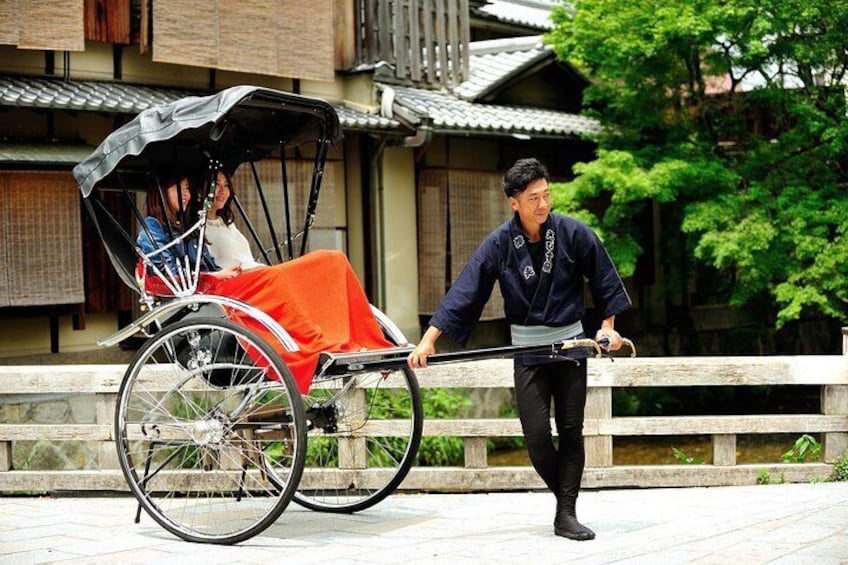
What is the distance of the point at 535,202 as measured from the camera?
6633 millimetres

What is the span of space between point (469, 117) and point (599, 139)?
2518 mm

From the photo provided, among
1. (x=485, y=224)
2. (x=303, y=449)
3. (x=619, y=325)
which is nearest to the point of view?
(x=303, y=449)

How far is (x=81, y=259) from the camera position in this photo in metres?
13.2

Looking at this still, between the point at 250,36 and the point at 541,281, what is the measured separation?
30.1 ft

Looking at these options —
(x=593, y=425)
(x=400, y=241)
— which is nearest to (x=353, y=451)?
(x=593, y=425)

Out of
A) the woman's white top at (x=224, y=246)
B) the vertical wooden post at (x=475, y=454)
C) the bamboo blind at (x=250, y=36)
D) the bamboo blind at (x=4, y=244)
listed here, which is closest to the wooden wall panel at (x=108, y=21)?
the bamboo blind at (x=250, y=36)

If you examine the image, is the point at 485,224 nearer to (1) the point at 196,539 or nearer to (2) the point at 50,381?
(2) the point at 50,381

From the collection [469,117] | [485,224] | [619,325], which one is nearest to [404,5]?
[469,117]

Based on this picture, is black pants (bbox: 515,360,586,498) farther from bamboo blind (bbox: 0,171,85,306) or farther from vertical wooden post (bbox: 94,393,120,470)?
bamboo blind (bbox: 0,171,85,306)

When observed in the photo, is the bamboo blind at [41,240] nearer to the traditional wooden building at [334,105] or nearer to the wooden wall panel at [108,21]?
the traditional wooden building at [334,105]

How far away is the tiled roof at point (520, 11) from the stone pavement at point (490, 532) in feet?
46.5

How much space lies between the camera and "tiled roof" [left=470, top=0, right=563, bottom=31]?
2155 centimetres

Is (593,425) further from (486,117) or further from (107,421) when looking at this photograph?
(486,117)

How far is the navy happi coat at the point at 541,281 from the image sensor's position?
671 cm
